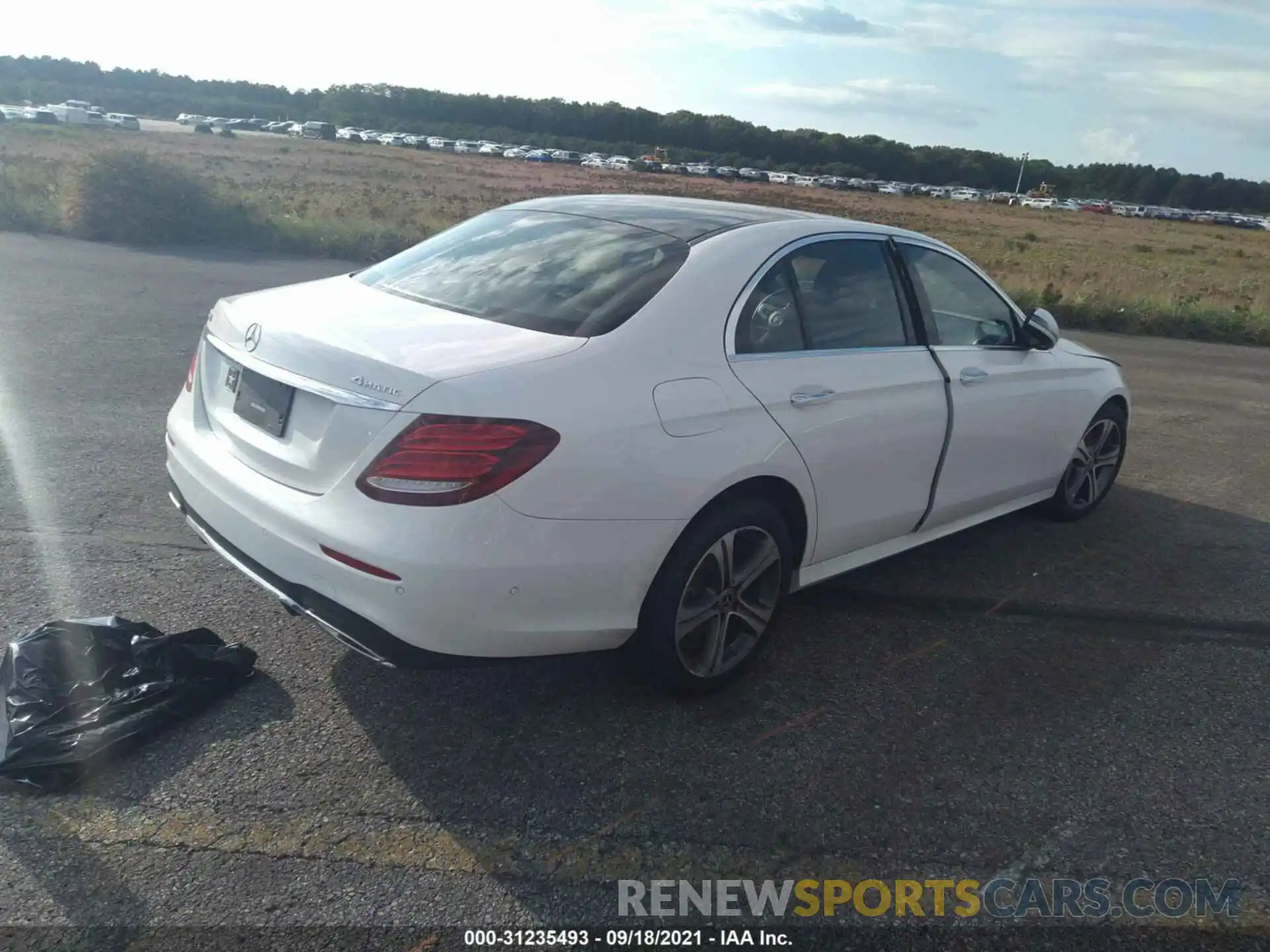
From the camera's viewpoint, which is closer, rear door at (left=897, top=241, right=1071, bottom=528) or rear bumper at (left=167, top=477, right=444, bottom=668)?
rear bumper at (left=167, top=477, right=444, bottom=668)

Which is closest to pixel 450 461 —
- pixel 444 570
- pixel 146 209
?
pixel 444 570

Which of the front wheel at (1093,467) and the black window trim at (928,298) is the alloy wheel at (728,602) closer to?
the black window trim at (928,298)

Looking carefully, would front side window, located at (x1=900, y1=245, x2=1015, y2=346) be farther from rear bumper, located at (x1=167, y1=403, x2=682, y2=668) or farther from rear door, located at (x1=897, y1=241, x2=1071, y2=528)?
rear bumper, located at (x1=167, y1=403, x2=682, y2=668)

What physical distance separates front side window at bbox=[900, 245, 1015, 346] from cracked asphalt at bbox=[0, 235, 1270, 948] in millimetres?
1168

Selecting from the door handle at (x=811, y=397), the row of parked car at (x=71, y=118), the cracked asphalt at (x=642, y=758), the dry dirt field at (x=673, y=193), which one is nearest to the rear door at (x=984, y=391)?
the cracked asphalt at (x=642, y=758)

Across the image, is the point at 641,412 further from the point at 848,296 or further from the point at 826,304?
the point at 848,296

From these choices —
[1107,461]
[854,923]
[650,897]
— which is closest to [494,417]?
[650,897]

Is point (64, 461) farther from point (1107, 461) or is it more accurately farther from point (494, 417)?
point (1107, 461)

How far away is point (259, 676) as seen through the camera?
3592 millimetres

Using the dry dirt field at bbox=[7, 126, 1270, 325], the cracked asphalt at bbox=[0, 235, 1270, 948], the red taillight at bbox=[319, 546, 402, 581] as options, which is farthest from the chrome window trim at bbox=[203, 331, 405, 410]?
the dry dirt field at bbox=[7, 126, 1270, 325]

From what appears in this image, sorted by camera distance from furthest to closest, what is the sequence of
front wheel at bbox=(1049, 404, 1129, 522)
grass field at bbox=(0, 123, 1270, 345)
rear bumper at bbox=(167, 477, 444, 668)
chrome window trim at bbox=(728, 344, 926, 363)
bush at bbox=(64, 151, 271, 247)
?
grass field at bbox=(0, 123, 1270, 345) → bush at bbox=(64, 151, 271, 247) → front wheel at bbox=(1049, 404, 1129, 522) → chrome window trim at bbox=(728, 344, 926, 363) → rear bumper at bbox=(167, 477, 444, 668)

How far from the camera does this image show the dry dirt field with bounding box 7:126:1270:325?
68.5 ft

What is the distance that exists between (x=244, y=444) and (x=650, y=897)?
1.90 m

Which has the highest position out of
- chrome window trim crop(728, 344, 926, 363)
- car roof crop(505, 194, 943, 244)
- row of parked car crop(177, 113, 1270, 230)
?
row of parked car crop(177, 113, 1270, 230)
